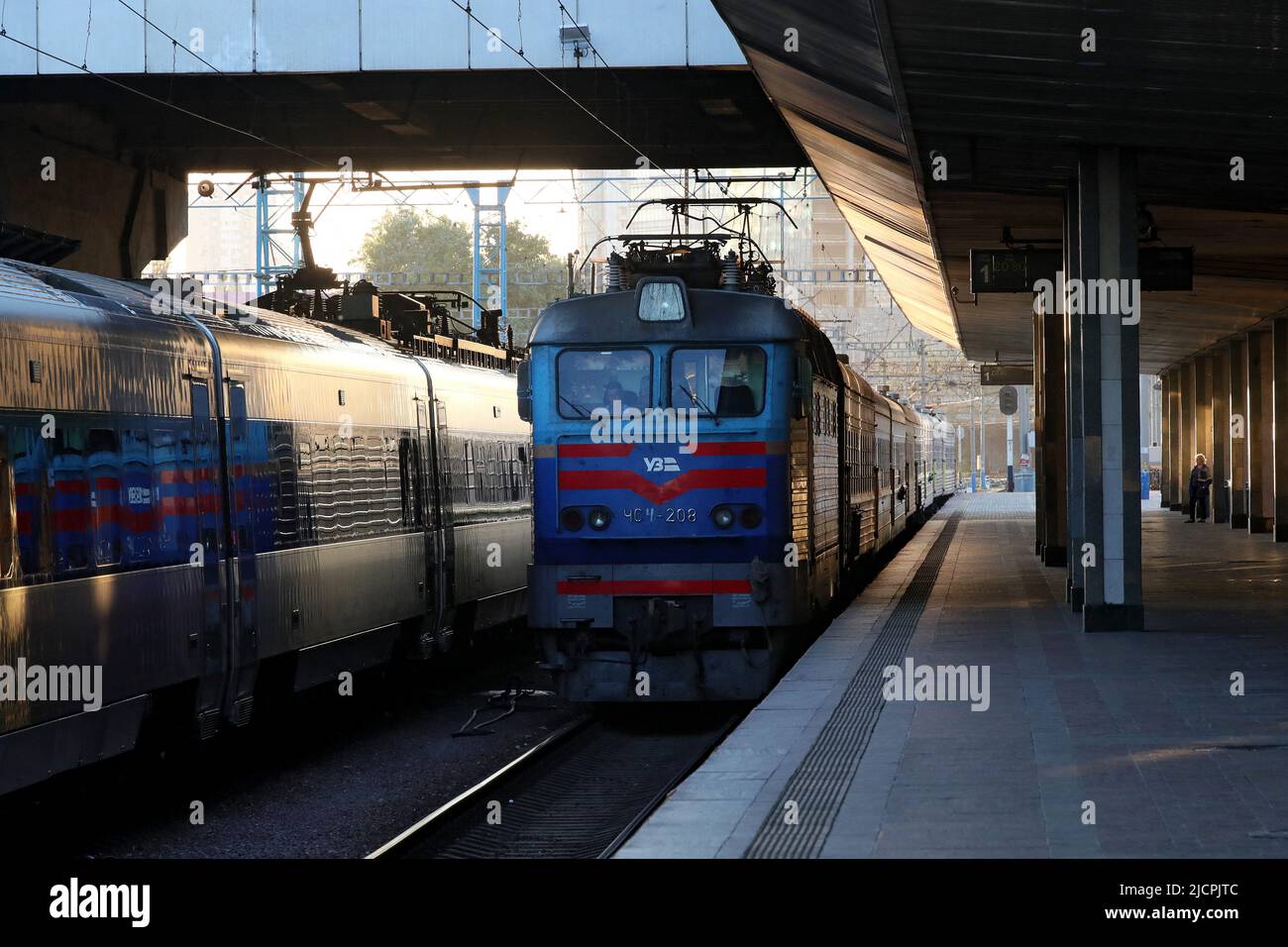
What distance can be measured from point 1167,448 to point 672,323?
3897 cm

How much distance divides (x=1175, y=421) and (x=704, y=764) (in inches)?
1613

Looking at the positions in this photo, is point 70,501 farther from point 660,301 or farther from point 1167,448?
point 1167,448

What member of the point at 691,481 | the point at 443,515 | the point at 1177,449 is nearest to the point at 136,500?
the point at 691,481

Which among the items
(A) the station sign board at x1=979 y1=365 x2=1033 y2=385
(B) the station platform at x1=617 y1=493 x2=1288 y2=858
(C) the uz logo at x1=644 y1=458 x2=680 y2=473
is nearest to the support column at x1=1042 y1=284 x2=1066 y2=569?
(B) the station platform at x1=617 y1=493 x2=1288 y2=858

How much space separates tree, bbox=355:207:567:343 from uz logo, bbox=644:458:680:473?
67.3 metres

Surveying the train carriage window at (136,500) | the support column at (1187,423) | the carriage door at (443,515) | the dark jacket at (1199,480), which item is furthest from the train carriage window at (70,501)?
the support column at (1187,423)

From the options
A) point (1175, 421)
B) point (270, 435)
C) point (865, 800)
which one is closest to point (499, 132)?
point (270, 435)

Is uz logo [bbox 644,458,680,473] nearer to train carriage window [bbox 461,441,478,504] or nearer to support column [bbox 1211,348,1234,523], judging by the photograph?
train carriage window [bbox 461,441,478,504]

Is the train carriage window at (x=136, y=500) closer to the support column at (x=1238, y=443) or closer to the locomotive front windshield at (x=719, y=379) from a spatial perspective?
the locomotive front windshield at (x=719, y=379)

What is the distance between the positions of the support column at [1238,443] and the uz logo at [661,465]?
24.4 meters

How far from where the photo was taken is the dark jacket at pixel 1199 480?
3650 cm
